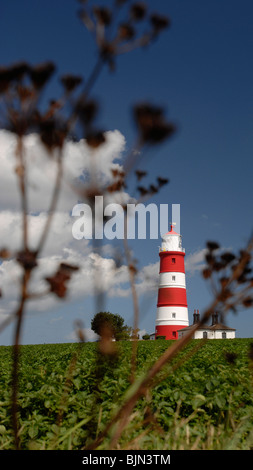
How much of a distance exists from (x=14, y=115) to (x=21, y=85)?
15 centimetres

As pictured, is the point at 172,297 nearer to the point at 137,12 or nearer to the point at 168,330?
the point at 168,330

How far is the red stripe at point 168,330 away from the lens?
44656 mm

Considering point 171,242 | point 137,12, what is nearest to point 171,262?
point 171,242

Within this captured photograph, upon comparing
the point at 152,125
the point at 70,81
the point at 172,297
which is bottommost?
the point at 152,125

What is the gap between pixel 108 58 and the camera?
81.1 inches

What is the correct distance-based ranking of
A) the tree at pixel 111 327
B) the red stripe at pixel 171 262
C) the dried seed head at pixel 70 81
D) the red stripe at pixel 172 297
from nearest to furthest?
the dried seed head at pixel 70 81 < the tree at pixel 111 327 < the red stripe at pixel 172 297 < the red stripe at pixel 171 262

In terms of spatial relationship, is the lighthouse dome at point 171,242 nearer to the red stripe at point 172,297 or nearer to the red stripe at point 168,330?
the red stripe at point 172,297

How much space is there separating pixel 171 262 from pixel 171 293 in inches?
125

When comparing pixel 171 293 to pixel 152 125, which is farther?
pixel 171 293

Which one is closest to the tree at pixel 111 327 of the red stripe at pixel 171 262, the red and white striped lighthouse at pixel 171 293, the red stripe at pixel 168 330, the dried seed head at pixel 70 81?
the dried seed head at pixel 70 81

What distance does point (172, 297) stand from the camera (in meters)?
44.7
